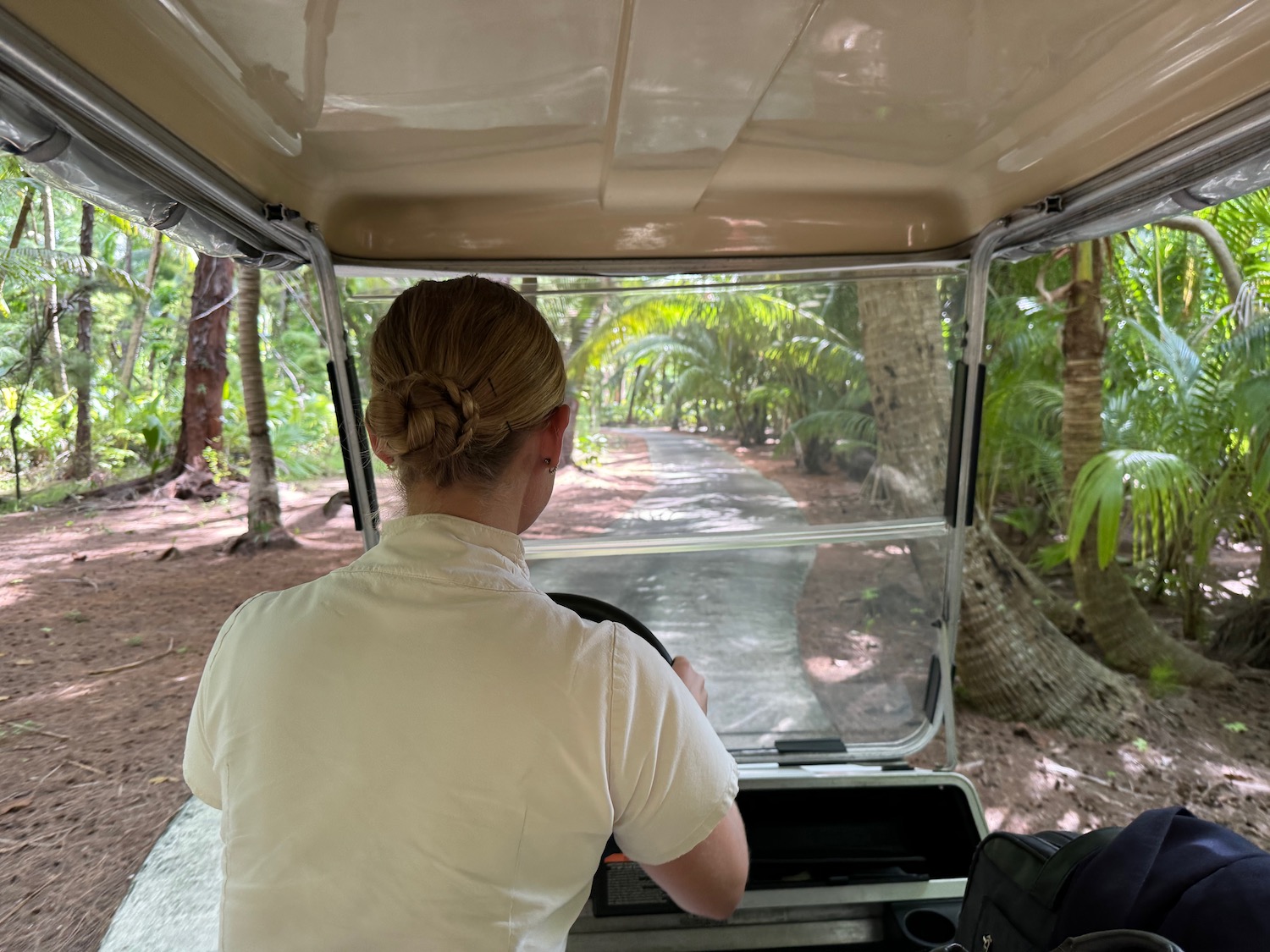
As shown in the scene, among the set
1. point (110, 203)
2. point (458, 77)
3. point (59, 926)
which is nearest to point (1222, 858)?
point (458, 77)

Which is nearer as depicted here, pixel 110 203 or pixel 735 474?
pixel 110 203

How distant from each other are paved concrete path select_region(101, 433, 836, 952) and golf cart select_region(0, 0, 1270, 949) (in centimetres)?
1

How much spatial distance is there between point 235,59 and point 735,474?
1.98m

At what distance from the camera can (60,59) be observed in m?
0.93

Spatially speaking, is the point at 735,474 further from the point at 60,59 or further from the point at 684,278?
the point at 60,59

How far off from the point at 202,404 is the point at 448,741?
11.5 metres

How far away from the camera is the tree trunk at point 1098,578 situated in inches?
194

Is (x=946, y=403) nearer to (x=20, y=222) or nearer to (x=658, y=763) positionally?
(x=658, y=763)

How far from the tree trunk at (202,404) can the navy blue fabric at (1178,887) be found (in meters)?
11.1

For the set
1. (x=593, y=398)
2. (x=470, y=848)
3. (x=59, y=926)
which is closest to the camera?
(x=470, y=848)

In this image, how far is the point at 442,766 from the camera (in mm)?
841

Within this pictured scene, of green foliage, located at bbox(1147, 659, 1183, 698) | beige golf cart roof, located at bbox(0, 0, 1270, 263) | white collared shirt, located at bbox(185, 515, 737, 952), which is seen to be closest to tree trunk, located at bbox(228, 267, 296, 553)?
beige golf cart roof, located at bbox(0, 0, 1270, 263)

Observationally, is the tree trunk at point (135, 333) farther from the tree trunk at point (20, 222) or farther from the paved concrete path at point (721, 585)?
the paved concrete path at point (721, 585)

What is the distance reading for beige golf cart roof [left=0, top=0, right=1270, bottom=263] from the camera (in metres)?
1.08
